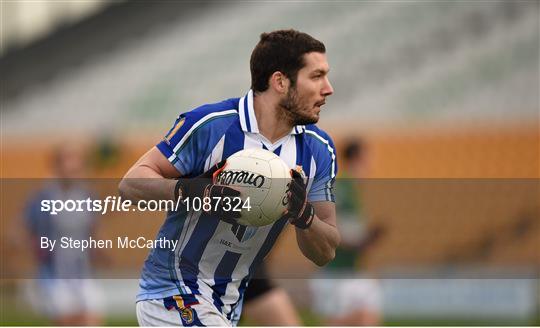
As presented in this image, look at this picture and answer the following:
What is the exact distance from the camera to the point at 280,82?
16.1 feet

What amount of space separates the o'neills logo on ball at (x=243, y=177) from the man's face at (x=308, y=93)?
0.43 metres

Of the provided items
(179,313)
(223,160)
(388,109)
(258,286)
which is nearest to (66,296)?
(258,286)

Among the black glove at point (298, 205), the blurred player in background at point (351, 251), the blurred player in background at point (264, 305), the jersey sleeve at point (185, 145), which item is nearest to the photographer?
the black glove at point (298, 205)

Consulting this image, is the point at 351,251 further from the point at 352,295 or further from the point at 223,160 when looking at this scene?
the point at 223,160

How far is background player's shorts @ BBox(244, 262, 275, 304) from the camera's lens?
693cm

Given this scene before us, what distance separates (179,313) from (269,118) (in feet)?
3.26

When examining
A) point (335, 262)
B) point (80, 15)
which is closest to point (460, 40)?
point (80, 15)

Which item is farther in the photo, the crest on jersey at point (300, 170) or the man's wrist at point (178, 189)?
the crest on jersey at point (300, 170)

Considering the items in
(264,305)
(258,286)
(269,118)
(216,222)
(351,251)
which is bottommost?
(351,251)

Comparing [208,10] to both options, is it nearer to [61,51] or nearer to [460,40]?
[61,51]

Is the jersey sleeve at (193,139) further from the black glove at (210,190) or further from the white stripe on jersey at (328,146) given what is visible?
the white stripe on jersey at (328,146)

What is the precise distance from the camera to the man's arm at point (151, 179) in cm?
465

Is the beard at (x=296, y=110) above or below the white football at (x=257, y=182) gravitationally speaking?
above

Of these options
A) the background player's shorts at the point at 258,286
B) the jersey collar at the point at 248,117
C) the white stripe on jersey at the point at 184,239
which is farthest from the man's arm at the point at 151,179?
the background player's shorts at the point at 258,286
